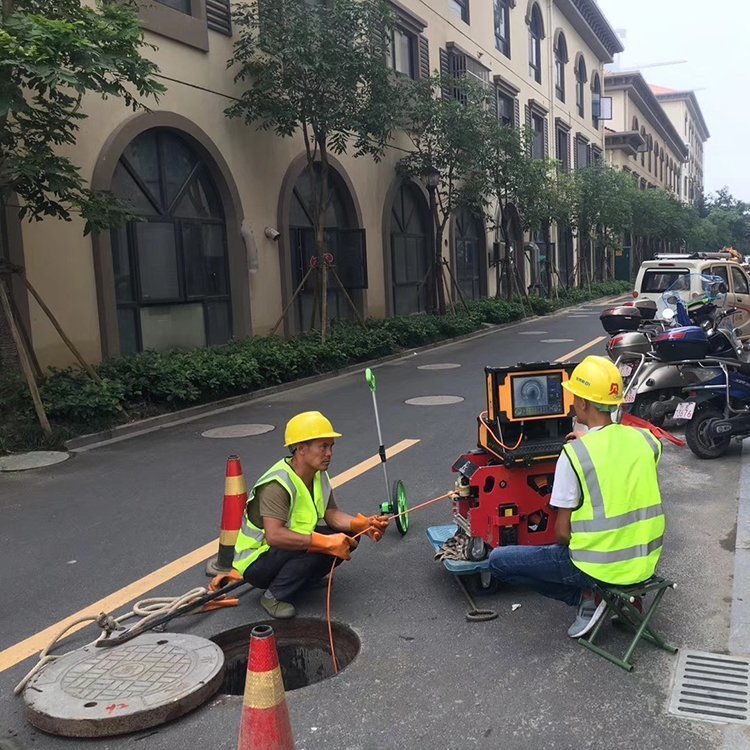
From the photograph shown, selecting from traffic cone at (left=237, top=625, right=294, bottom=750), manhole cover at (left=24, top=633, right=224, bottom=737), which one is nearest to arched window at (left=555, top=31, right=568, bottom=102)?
manhole cover at (left=24, top=633, right=224, bottom=737)

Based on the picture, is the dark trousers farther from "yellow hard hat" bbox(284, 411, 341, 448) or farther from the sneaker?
the sneaker

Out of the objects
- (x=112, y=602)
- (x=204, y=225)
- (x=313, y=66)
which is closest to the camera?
Answer: (x=112, y=602)

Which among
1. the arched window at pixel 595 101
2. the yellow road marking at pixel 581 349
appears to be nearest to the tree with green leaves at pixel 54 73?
the yellow road marking at pixel 581 349

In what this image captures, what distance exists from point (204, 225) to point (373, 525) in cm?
1080

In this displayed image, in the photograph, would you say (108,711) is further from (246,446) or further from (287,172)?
(287,172)

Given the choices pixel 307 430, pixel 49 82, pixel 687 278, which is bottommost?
pixel 307 430

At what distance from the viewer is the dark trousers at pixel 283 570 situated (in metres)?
4.41

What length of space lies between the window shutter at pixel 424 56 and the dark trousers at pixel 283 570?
19.9 meters

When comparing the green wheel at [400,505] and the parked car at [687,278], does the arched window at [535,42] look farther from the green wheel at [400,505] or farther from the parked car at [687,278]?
the green wheel at [400,505]

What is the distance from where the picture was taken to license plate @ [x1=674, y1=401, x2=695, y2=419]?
741 centimetres

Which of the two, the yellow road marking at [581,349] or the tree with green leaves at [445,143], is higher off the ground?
the tree with green leaves at [445,143]

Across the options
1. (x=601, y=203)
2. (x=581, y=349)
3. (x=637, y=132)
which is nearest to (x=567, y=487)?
(x=581, y=349)

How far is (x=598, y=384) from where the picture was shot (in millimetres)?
3812

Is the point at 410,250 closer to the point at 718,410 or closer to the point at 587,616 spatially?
the point at 718,410
